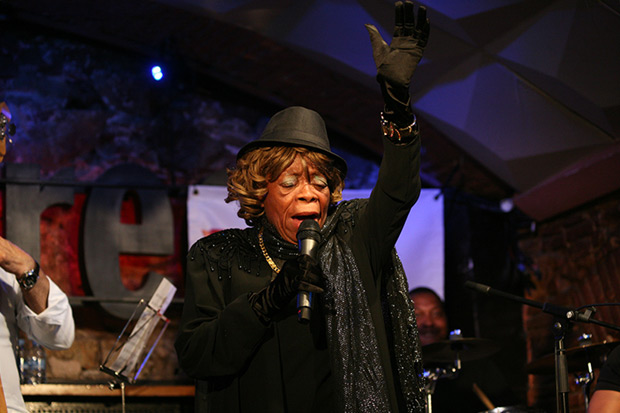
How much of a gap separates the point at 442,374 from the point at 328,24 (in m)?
2.65

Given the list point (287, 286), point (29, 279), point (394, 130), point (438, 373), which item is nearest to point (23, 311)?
point (29, 279)

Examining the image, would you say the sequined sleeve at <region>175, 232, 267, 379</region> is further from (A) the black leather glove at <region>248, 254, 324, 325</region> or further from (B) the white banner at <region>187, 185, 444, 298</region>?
(B) the white banner at <region>187, 185, 444, 298</region>

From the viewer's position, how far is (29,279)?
332cm

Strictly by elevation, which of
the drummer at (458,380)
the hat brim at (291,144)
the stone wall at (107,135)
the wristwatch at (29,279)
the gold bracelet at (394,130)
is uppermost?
the stone wall at (107,135)

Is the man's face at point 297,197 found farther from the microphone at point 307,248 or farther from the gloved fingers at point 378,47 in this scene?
the gloved fingers at point 378,47

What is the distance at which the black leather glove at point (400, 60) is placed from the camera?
1.94 m

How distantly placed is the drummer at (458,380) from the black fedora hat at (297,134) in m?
3.35

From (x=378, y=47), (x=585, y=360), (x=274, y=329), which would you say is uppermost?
(x=378, y=47)

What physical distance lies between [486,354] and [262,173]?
10.2 ft

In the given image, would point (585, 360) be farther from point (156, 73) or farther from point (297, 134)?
point (156, 73)

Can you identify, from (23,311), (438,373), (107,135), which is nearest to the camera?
(23,311)

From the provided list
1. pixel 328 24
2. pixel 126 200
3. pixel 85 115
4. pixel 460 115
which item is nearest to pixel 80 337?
pixel 126 200

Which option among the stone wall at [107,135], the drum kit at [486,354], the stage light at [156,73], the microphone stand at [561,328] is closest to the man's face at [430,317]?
the drum kit at [486,354]

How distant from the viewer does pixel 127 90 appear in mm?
6094
